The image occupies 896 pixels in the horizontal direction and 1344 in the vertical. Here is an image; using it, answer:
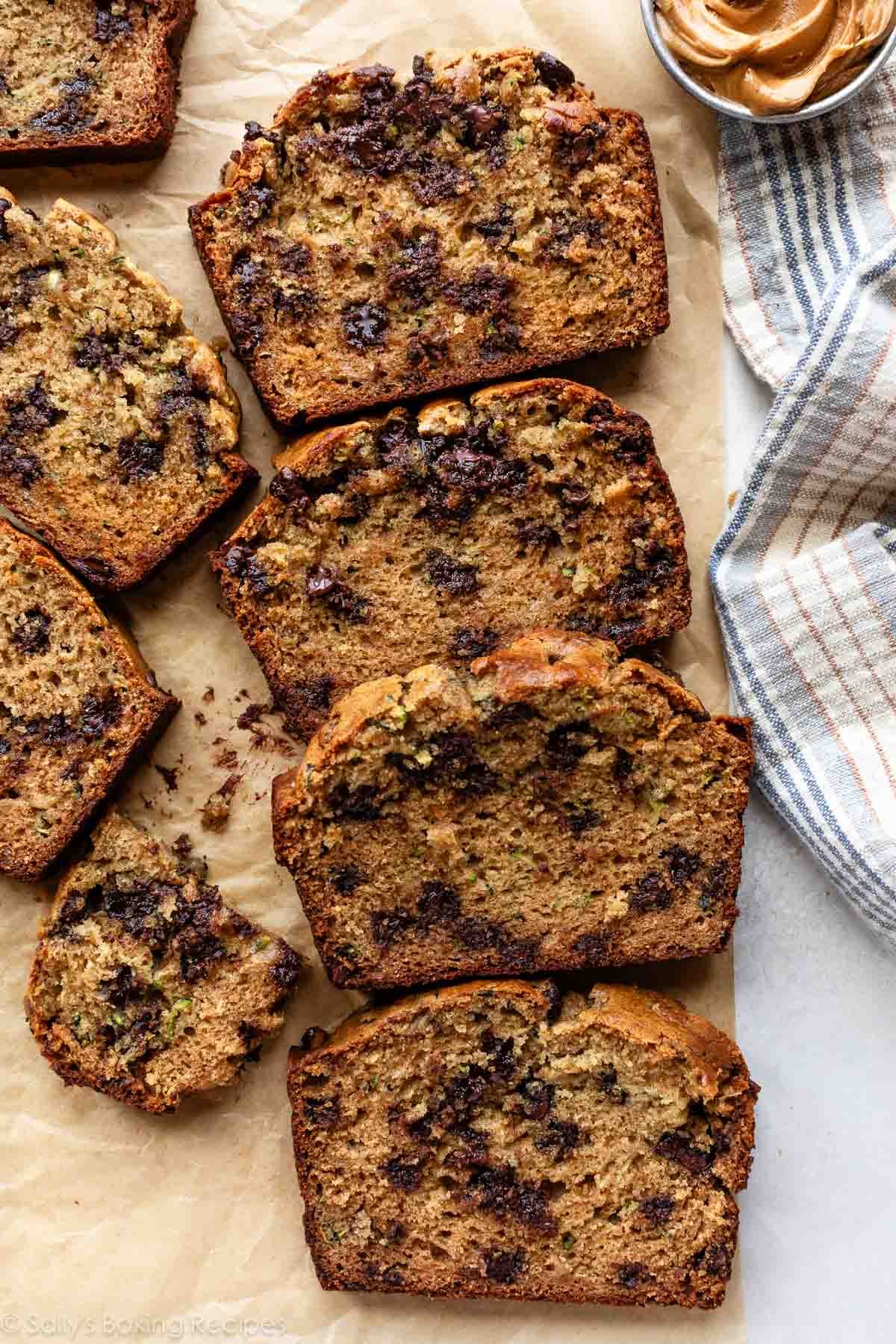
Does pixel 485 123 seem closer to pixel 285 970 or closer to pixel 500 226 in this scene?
pixel 500 226

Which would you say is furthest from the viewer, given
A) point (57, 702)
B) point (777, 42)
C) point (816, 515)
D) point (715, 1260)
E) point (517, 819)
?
point (816, 515)

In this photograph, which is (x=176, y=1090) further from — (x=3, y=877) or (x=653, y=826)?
(x=653, y=826)

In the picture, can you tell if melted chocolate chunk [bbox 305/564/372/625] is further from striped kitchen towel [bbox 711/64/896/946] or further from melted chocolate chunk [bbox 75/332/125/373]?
striped kitchen towel [bbox 711/64/896/946]

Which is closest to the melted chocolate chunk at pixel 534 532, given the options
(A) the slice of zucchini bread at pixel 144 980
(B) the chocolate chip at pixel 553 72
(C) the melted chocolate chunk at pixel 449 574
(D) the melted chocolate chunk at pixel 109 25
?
(C) the melted chocolate chunk at pixel 449 574

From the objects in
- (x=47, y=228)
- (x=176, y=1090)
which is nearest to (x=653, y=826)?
(x=176, y=1090)

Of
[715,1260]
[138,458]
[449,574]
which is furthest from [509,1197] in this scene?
[138,458]

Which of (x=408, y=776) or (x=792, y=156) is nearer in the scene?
(x=408, y=776)
